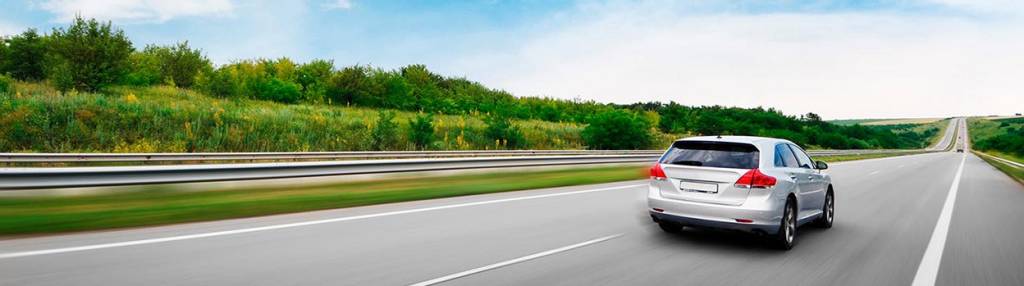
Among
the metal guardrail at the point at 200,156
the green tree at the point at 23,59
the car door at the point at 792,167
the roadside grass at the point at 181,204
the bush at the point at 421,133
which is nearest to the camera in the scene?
the roadside grass at the point at 181,204

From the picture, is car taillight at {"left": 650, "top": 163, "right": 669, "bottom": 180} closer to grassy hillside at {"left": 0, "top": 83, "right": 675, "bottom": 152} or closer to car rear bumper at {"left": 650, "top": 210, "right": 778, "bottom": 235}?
car rear bumper at {"left": 650, "top": 210, "right": 778, "bottom": 235}

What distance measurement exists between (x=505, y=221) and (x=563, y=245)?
190 centimetres

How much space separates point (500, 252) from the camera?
6418mm

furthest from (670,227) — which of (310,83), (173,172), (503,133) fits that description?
(310,83)

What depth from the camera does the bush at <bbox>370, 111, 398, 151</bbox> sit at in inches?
1389

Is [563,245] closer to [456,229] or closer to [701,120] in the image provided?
[456,229]

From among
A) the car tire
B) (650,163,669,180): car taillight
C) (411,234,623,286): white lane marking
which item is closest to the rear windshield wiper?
(650,163,669,180): car taillight

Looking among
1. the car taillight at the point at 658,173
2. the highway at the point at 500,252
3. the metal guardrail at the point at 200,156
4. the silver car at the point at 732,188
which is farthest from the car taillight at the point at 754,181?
the metal guardrail at the point at 200,156

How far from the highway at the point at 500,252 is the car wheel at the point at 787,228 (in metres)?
0.14

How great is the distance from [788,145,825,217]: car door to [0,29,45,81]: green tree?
56.7 meters

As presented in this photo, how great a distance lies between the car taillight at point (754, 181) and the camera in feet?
22.7

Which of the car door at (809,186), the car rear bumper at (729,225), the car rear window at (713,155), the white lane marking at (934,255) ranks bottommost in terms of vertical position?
the white lane marking at (934,255)

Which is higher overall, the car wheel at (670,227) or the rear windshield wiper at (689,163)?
the rear windshield wiper at (689,163)

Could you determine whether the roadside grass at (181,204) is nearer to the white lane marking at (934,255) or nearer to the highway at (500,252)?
the highway at (500,252)
